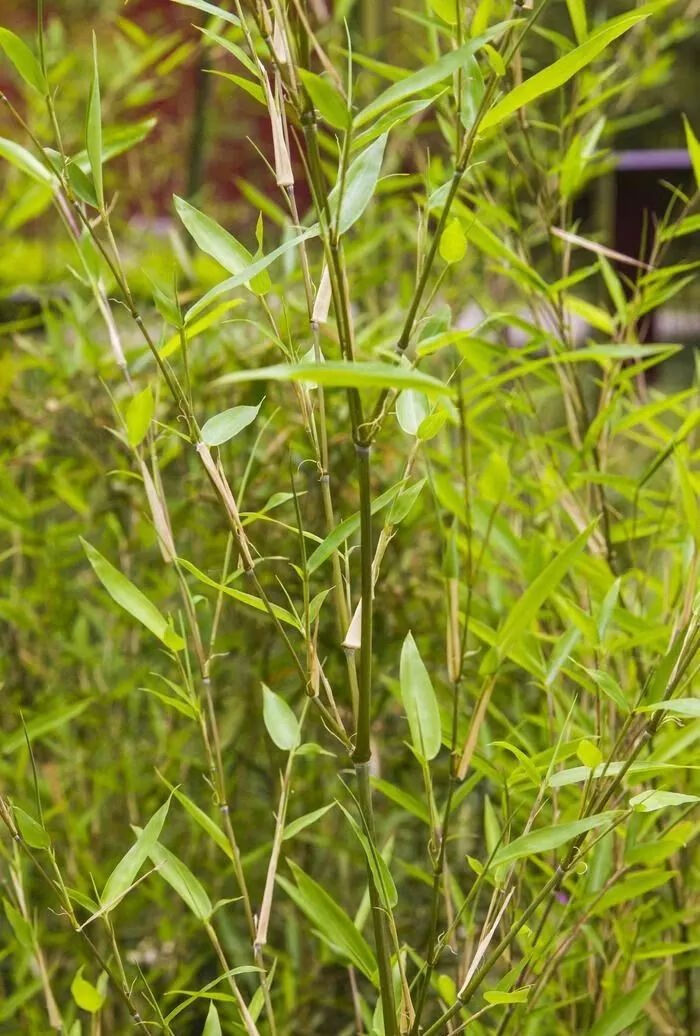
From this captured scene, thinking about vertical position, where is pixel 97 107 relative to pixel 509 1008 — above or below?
above

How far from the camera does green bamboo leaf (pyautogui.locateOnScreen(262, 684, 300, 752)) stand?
0.47 metres

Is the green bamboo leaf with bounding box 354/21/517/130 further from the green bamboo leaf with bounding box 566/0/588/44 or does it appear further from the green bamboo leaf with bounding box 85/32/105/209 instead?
the green bamboo leaf with bounding box 566/0/588/44

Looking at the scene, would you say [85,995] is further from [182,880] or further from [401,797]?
[401,797]

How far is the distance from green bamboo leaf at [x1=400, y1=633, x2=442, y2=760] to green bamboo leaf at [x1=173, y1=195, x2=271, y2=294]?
0.15 metres

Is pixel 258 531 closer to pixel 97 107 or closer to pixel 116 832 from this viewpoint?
pixel 116 832

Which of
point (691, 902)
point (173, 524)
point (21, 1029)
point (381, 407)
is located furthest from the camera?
point (173, 524)

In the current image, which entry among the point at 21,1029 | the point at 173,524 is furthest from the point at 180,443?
the point at 21,1029

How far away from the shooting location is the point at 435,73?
1.09 ft

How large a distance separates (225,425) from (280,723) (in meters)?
0.14

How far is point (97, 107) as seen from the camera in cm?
39

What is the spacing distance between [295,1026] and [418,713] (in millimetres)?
531

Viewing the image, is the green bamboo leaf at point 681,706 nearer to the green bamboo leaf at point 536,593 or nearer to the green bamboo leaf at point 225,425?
the green bamboo leaf at point 536,593

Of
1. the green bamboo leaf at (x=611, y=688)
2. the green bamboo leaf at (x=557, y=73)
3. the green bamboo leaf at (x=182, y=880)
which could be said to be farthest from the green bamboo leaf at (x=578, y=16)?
the green bamboo leaf at (x=182, y=880)

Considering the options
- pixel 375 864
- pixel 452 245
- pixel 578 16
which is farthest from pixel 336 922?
pixel 578 16
